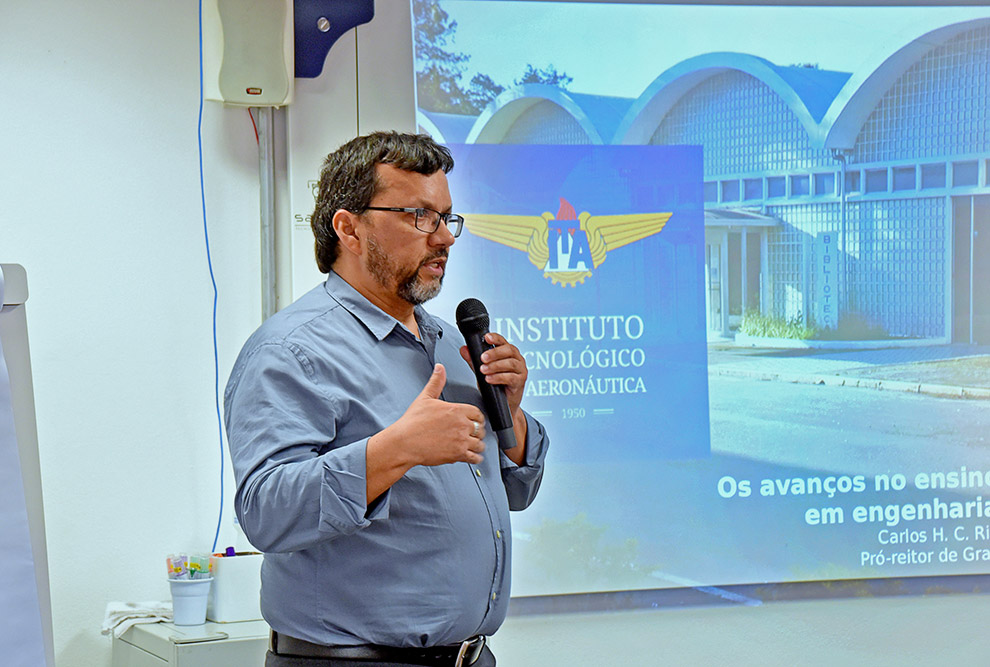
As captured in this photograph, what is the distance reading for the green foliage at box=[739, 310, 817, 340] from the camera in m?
2.96

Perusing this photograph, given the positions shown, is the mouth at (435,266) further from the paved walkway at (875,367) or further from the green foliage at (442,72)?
the paved walkway at (875,367)

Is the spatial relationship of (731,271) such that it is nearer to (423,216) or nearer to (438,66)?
(438,66)

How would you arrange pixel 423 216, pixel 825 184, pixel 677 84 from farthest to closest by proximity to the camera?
pixel 825 184, pixel 677 84, pixel 423 216

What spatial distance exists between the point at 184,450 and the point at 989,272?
234cm

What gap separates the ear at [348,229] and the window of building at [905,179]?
1.96 meters

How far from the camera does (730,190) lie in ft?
9.62

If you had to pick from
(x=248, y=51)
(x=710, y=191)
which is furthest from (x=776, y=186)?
(x=248, y=51)

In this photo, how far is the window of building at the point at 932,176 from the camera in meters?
A: 3.02

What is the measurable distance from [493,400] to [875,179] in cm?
184

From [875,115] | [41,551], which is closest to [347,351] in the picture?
[41,551]

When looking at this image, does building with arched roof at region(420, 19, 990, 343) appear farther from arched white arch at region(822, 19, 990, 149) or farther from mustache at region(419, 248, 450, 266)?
mustache at region(419, 248, 450, 266)

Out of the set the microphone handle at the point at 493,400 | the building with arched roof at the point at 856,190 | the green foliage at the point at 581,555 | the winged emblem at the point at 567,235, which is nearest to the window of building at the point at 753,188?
the building with arched roof at the point at 856,190

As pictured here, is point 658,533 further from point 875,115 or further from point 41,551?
point 41,551

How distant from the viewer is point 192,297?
270 centimetres
